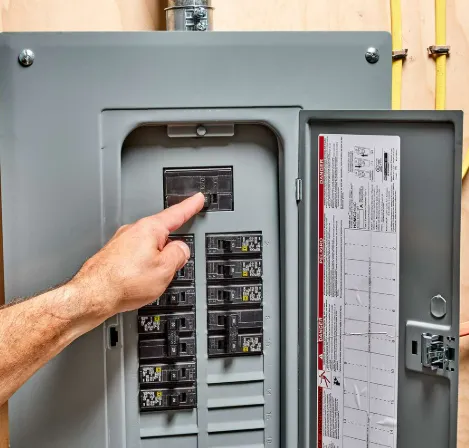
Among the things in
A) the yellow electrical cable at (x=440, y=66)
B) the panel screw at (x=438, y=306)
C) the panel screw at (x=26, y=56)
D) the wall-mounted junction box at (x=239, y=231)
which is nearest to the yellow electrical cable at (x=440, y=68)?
the yellow electrical cable at (x=440, y=66)

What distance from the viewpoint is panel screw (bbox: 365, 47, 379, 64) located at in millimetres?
1464

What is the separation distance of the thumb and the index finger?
0.03 meters

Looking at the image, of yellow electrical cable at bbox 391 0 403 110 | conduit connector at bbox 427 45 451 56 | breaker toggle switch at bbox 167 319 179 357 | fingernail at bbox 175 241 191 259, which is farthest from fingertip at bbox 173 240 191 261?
conduit connector at bbox 427 45 451 56

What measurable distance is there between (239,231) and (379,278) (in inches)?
11.5

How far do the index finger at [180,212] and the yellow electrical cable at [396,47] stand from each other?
1.53 ft

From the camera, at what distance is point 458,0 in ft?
5.43

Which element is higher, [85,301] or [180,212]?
[180,212]

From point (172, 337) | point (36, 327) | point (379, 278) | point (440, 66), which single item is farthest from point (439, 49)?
point (36, 327)

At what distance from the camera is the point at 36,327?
1264mm

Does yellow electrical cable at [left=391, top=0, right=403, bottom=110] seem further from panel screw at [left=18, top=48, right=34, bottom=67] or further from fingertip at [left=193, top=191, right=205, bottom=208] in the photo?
panel screw at [left=18, top=48, right=34, bottom=67]

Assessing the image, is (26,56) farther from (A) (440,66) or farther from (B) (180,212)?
(A) (440,66)

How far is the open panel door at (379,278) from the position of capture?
4.22 ft

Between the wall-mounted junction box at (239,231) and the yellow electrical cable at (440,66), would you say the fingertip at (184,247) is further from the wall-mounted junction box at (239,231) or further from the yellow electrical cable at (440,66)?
the yellow electrical cable at (440,66)

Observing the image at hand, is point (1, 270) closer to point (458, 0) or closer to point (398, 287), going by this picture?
point (398, 287)
